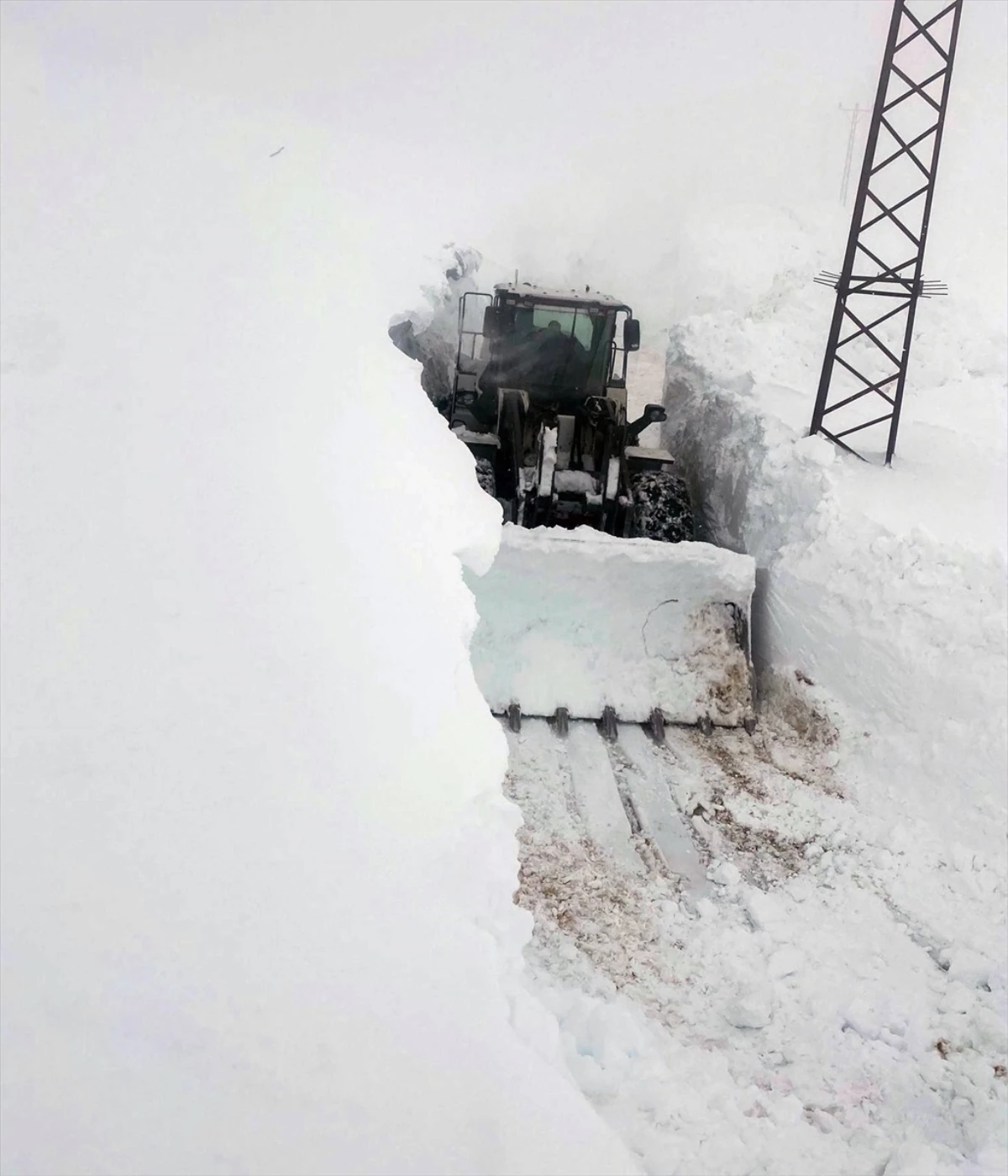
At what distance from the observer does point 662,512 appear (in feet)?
21.5

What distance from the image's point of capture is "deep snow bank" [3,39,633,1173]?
1618mm

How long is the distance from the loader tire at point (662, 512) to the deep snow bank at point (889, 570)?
0.53 m

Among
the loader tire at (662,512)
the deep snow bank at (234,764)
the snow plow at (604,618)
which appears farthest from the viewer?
the loader tire at (662,512)

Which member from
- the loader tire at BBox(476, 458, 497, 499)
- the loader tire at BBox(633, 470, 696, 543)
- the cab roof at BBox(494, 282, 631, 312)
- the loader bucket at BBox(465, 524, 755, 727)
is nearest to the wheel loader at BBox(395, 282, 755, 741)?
the loader bucket at BBox(465, 524, 755, 727)

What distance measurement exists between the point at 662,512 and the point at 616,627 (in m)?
1.36

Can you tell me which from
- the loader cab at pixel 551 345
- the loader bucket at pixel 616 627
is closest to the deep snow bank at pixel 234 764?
the loader bucket at pixel 616 627

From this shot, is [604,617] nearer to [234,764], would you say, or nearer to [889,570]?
[889,570]

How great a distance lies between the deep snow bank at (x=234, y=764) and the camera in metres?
1.62

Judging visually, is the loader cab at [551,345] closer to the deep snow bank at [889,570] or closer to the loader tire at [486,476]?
the loader tire at [486,476]

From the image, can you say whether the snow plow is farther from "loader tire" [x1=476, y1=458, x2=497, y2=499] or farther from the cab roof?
the cab roof

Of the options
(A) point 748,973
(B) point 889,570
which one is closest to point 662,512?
(B) point 889,570

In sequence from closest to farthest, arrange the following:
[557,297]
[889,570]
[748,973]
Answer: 1. [748,973]
2. [889,570]
3. [557,297]

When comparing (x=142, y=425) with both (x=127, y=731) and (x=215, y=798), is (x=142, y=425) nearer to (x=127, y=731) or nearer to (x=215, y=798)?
(x=127, y=731)

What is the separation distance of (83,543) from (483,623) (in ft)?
9.49
